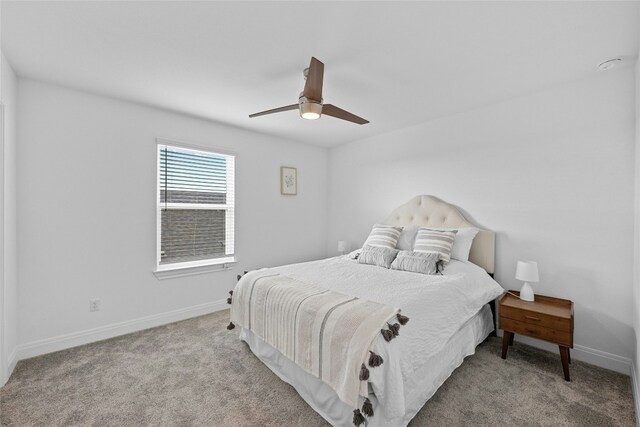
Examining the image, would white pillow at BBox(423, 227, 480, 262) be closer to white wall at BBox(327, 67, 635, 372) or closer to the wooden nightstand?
white wall at BBox(327, 67, 635, 372)

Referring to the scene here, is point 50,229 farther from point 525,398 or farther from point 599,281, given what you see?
point 599,281

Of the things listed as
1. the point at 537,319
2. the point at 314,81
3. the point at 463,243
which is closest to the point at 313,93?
the point at 314,81

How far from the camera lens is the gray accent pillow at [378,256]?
121 inches

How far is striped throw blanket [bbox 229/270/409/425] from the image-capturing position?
1489mm

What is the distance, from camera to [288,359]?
6.91ft

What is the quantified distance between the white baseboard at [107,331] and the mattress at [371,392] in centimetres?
125

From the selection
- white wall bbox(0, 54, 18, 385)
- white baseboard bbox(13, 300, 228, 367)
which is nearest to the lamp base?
white baseboard bbox(13, 300, 228, 367)

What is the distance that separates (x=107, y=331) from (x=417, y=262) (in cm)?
324

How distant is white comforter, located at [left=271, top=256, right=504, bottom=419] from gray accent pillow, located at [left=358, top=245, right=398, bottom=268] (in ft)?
0.37

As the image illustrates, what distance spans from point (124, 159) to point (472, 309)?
3.72m

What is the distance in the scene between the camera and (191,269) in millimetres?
3467

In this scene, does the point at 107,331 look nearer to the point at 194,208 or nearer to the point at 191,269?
the point at 191,269

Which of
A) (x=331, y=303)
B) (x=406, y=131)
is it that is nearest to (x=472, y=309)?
(x=331, y=303)

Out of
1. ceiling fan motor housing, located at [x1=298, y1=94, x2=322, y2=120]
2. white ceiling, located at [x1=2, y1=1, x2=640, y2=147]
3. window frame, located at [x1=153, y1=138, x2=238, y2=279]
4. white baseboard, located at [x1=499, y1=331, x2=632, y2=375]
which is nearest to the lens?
white ceiling, located at [x1=2, y1=1, x2=640, y2=147]
